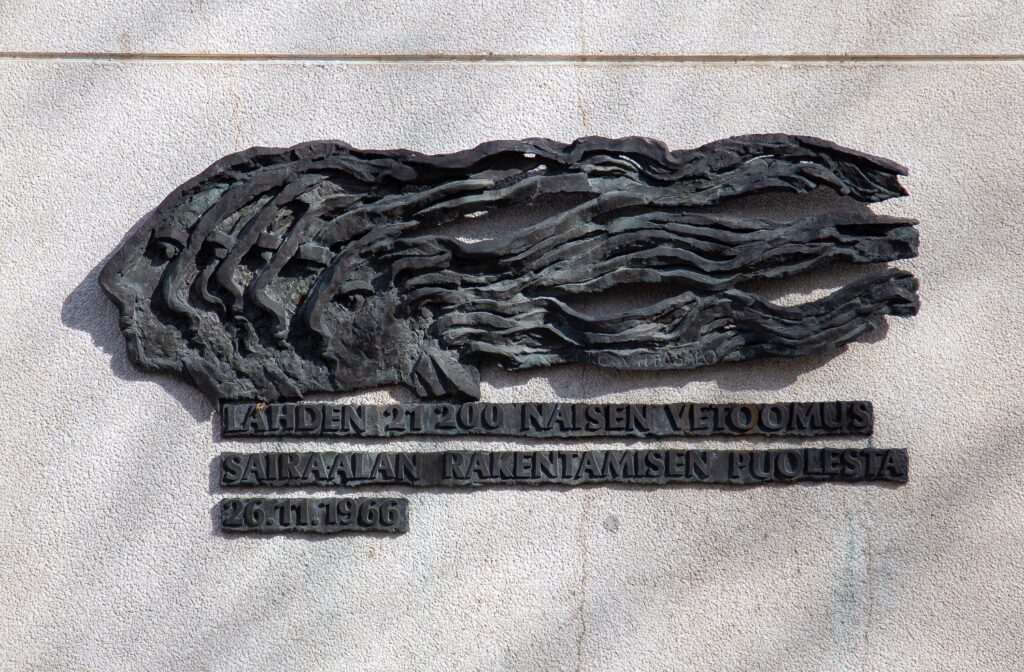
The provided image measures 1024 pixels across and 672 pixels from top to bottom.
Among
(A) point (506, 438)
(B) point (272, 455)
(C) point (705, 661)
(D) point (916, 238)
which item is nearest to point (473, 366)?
(A) point (506, 438)

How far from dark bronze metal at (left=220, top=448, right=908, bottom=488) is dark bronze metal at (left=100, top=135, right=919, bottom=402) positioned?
214 mm

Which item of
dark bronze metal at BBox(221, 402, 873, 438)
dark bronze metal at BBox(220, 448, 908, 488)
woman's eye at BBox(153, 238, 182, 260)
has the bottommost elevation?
dark bronze metal at BBox(220, 448, 908, 488)

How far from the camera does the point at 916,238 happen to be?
3123 mm

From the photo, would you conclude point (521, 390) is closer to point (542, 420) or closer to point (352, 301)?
point (542, 420)

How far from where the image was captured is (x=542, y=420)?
3080mm

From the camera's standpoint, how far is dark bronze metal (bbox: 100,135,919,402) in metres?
3.07

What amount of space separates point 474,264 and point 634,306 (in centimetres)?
53

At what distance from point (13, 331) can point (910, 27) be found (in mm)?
3080

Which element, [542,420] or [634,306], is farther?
[634,306]

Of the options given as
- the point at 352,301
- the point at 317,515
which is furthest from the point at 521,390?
the point at 317,515

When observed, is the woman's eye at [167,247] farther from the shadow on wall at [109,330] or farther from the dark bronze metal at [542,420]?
the dark bronze metal at [542,420]

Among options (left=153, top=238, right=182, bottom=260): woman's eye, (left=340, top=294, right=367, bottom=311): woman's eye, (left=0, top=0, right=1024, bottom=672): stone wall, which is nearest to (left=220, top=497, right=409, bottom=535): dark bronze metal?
(left=0, top=0, right=1024, bottom=672): stone wall

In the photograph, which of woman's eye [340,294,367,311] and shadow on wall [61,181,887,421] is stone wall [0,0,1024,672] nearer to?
shadow on wall [61,181,887,421]

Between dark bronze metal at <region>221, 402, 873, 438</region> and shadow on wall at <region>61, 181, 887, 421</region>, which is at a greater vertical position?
shadow on wall at <region>61, 181, 887, 421</region>
